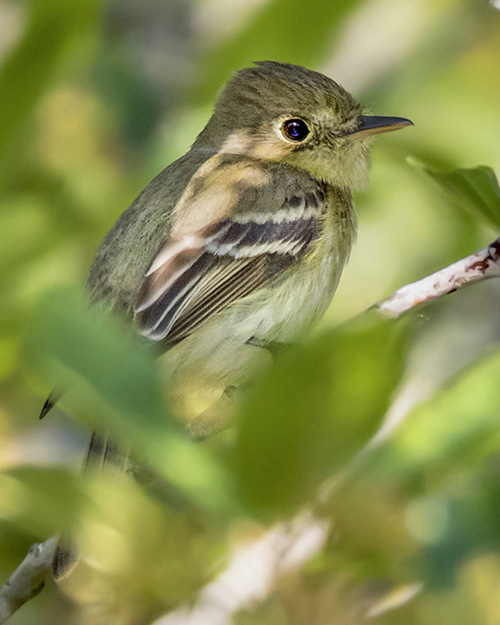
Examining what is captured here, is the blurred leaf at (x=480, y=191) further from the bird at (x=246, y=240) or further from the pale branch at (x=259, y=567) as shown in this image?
the bird at (x=246, y=240)

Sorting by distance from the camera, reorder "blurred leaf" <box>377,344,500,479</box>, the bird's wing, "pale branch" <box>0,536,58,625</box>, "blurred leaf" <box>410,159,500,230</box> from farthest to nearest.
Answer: the bird's wing
"pale branch" <box>0,536,58,625</box>
"blurred leaf" <box>410,159,500,230</box>
"blurred leaf" <box>377,344,500,479</box>

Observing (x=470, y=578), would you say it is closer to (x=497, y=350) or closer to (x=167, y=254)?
(x=497, y=350)

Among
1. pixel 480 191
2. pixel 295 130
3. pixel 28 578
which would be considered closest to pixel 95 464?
pixel 28 578

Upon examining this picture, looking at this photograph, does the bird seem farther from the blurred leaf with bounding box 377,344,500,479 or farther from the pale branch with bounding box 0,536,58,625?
the blurred leaf with bounding box 377,344,500,479

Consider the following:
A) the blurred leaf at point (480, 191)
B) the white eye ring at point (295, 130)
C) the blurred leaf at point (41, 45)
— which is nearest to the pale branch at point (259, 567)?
the blurred leaf at point (480, 191)

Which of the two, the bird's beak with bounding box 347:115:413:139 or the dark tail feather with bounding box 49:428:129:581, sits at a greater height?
the bird's beak with bounding box 347:115:413:139

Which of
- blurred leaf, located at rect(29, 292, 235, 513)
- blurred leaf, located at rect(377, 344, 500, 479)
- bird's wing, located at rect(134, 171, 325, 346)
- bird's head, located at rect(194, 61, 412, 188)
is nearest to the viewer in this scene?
blurred leaf, located at rect(29, 292, 235, 513)

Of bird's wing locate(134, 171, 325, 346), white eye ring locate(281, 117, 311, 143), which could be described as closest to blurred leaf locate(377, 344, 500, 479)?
bird's wing locate(134, 171, 325, 346)
